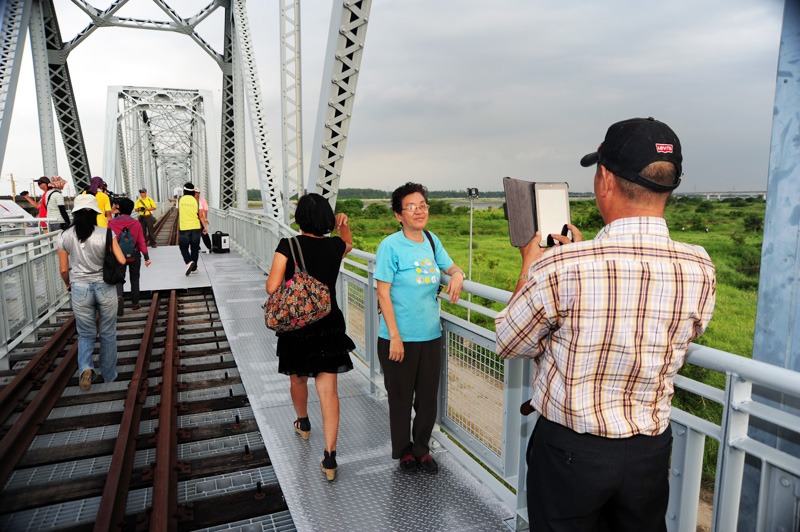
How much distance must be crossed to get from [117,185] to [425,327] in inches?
1468

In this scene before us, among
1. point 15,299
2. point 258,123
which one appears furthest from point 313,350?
point 258,123

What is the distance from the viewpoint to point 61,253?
515 cm

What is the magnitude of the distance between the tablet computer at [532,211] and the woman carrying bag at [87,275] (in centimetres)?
467

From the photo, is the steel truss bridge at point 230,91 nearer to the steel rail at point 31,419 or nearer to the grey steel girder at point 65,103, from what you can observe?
the grey steel girder at point 65,103

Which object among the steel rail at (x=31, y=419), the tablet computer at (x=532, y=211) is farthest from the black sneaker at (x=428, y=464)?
the steel rail at (x=31, y=419)

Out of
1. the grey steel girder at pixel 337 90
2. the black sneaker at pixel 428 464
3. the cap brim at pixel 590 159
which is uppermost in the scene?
the grey steel girder at pixel 337 90

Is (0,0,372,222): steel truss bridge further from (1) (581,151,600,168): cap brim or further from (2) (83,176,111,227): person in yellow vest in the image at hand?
(1) (581,151,600,168): cap brim

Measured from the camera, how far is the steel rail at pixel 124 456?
297 cm

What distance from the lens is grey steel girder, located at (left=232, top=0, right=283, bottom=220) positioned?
12.5 metres

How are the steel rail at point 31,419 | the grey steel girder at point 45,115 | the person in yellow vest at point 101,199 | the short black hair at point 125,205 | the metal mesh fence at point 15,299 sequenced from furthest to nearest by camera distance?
the grey steel girder at point 45,115, the person in yellow vest at point 101,199, the short black hair at point 125,205, the metal mesh fence at point 15,299, the steel rail at point 31,419

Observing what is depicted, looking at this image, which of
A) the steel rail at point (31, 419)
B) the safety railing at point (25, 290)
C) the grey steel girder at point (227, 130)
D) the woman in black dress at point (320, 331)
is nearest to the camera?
the woman in black dress at point (320, 331)

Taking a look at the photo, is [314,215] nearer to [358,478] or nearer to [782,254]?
[358,478]

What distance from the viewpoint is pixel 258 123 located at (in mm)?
13453

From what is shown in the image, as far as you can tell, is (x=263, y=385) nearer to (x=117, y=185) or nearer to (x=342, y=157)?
(x=342, y=157)
